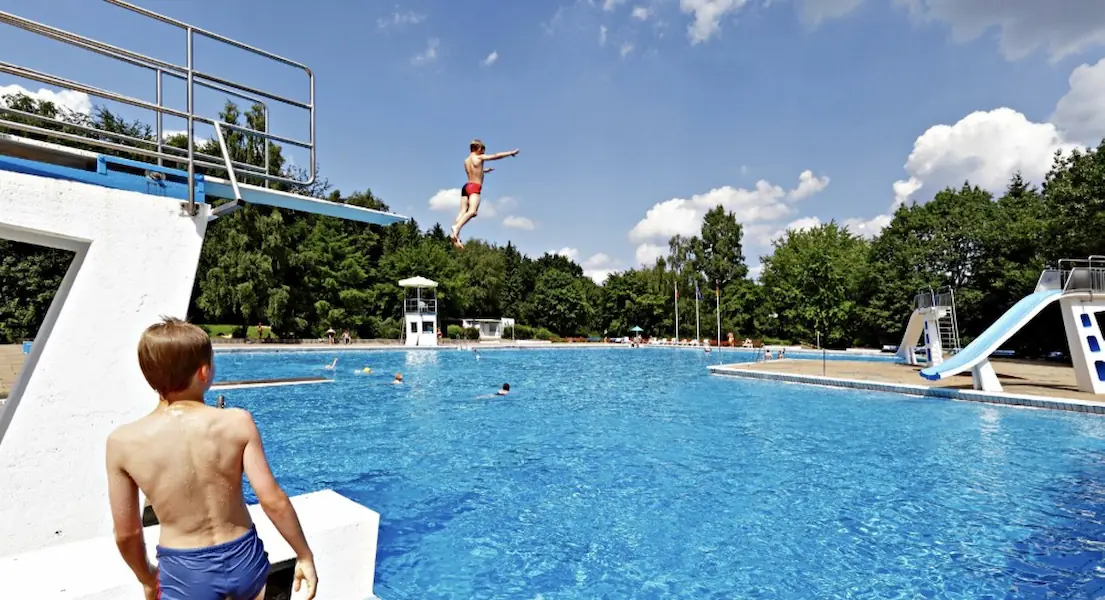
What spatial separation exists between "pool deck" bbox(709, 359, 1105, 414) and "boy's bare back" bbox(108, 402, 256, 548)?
→ 714 inches

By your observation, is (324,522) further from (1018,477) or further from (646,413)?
(646,413)

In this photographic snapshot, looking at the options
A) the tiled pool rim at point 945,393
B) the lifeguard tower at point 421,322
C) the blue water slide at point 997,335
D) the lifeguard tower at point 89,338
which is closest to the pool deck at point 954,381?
the tiled pool rim at point 945,393

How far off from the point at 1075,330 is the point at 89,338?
20837mm

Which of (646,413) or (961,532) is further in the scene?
(646,413)

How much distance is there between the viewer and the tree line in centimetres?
2469

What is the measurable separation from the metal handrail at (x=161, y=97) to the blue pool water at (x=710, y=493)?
401 centimetres

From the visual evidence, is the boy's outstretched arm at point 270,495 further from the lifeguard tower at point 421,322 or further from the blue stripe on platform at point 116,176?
the lifeguard tower at point 421,322

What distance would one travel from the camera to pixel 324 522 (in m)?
3.66

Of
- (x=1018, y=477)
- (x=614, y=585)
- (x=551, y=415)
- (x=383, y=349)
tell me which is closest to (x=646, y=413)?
(x=551, y=415)

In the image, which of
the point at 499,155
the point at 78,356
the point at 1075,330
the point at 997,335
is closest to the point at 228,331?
the point at 499,155

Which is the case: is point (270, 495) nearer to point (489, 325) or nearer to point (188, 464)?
point (188, 464)

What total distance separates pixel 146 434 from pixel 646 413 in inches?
542

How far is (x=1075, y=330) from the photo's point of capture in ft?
49.8

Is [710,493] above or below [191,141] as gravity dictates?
below
